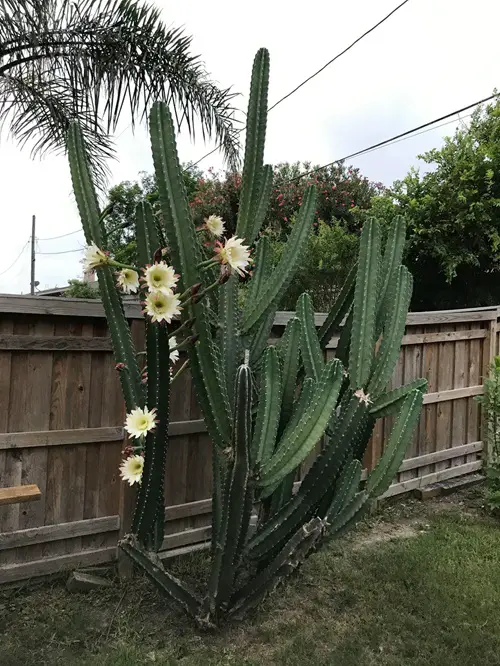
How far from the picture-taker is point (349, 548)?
12.6 ft

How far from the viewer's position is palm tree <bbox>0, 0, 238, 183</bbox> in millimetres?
5180

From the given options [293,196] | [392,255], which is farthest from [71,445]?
[293,196]

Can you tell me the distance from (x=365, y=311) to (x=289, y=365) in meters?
0.53

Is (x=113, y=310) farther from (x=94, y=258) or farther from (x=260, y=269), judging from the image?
(x=260, y=269)

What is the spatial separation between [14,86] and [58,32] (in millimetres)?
685

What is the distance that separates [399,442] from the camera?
307 centimetres

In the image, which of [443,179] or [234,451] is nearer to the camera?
[234,451]

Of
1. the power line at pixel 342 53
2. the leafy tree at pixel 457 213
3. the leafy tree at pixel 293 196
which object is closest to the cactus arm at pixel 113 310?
the power line at pixel 342 53

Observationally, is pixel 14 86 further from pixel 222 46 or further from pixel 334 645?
pixel 334 645

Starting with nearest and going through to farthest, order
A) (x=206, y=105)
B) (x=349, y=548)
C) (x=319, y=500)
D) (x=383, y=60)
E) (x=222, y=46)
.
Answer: (x=319, y=500), (x=349, y=548), (x=206, y=105), (x=222, y=46), (x=383, y=60)

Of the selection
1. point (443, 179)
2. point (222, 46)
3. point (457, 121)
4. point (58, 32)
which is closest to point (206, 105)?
point (58, 32)

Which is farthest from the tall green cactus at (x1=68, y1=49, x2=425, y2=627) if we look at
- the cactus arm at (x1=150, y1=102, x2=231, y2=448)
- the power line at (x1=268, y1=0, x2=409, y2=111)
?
the power line at (x1=268, y1=0, x2=409, y2=111)

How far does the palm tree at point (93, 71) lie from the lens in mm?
5180

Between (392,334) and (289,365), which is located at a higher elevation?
(392,334)
